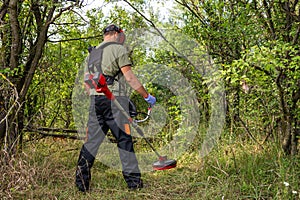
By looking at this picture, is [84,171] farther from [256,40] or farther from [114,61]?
[256,40]

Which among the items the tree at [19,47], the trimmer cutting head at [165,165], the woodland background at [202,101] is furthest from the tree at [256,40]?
the tree at [19,47]

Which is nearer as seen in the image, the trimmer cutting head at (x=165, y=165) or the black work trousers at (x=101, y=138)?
the black work trousers at (x=101, y=138)

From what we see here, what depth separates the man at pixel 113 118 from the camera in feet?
11.4

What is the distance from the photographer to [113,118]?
353 centimetres

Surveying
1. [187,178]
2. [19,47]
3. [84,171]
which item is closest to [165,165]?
[187,178]

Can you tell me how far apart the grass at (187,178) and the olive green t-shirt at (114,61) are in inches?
41.6

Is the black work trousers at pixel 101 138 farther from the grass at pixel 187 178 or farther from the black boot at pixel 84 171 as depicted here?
the grass at pixel 187 178

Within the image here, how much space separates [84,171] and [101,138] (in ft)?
1.29

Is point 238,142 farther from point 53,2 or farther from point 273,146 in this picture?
point 53,2

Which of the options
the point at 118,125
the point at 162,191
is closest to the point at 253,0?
the point at 118,125

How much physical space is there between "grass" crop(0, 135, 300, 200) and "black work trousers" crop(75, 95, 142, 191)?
0.15m

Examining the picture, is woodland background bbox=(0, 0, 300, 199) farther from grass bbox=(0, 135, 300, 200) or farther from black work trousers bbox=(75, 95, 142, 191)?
black work trousers bbox=(75, 95, 142, 191)

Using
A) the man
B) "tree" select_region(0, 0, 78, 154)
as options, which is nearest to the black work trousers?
the man

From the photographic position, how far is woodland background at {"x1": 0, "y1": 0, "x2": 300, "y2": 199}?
3.11 metres
